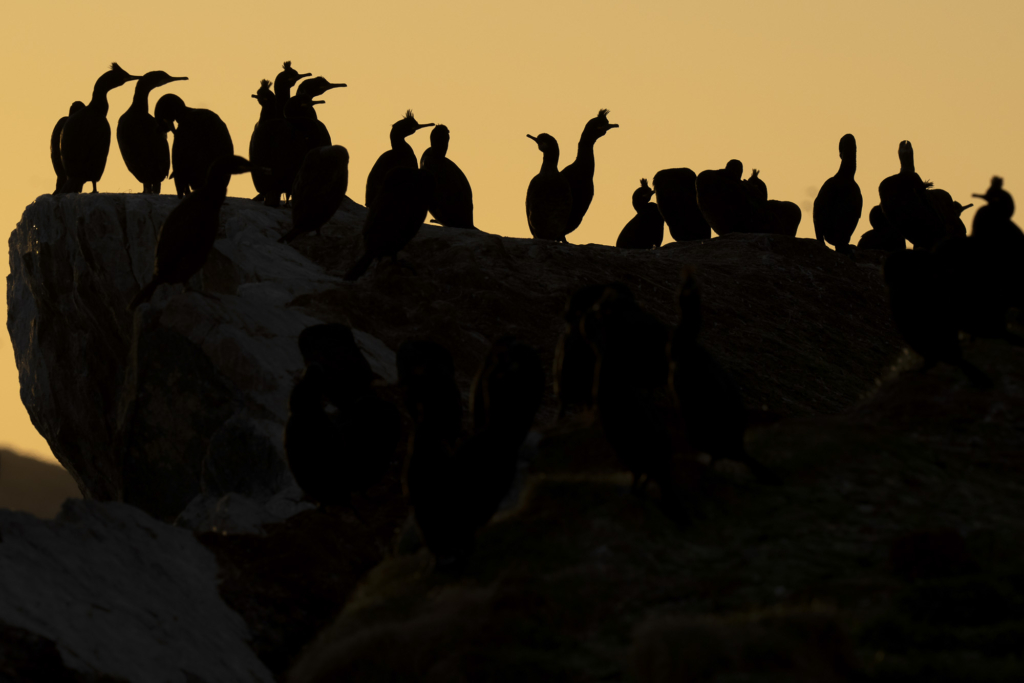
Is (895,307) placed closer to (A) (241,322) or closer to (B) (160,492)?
(A) (241,322)

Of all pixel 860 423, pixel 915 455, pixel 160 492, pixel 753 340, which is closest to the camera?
pixel 915 455

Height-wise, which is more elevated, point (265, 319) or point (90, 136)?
point (90, 136)

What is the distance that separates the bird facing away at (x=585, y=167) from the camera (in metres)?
25.7

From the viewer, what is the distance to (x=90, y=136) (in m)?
20.2

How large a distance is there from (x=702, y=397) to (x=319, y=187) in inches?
387

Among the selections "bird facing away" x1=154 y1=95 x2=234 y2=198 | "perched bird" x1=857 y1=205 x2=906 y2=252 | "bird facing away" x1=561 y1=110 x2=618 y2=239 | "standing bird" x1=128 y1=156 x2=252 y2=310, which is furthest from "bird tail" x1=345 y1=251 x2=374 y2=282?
"perched bird" x1=857 y1=205 x2=906 y2=252

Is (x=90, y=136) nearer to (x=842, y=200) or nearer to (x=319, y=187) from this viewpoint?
(x=319, y=187)

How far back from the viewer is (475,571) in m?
8.37

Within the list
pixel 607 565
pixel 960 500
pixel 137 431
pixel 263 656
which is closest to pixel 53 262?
pixel 137 431

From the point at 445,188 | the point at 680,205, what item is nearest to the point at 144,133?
the point at 445,188

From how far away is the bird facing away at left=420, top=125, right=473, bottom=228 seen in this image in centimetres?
2178

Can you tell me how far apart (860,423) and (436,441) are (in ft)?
13.2

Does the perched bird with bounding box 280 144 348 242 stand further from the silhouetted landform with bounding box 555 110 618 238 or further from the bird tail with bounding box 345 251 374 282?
the silhouetted landform with bounding box 555 110 618 238

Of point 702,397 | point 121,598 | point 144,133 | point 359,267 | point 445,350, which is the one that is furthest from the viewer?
point 144,133
